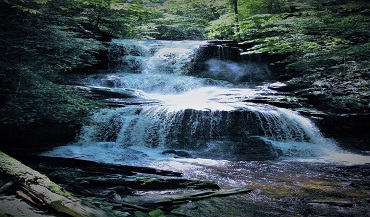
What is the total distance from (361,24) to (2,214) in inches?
442

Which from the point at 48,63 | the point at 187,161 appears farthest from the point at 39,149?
the point at 187,161

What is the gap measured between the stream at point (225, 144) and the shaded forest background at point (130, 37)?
1387 millimetres

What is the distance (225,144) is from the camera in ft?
30.1

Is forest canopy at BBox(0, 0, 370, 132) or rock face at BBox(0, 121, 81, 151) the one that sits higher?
forest canopy at BBox(0, 0, 370, 132)

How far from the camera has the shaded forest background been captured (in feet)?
19.6

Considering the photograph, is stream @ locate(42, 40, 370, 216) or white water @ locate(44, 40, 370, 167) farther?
white water @ locate(44, 40, 370, 167)

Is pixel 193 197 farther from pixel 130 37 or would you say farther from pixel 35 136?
pixel 130 37

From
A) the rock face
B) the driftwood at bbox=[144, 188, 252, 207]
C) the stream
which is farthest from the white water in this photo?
the driftwood at bbox=[144, 188, 252, 207]

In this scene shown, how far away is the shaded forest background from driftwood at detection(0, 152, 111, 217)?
2722mm

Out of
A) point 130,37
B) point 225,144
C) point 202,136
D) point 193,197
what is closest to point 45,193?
point 193,197

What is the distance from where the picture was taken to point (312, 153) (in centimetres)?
895

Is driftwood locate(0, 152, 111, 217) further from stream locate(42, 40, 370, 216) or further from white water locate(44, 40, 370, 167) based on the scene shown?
white water locate(44, 40, 370, 167)

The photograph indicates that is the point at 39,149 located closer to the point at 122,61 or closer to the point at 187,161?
the point at 187,161

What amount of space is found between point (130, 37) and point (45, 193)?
1935cm
